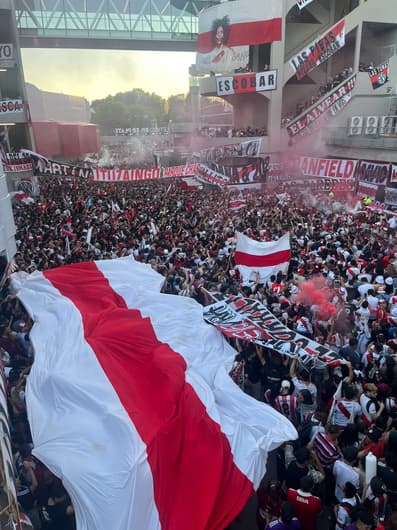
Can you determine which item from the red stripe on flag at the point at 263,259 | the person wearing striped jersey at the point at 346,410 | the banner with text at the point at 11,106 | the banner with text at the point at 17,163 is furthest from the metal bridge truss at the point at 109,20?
the person wearing striped jersey at the point at 346,410

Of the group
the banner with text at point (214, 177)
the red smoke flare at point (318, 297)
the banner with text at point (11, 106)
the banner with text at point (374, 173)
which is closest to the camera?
the red smoke flare at point (318, 297)

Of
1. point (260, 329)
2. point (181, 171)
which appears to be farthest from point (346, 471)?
point (181, 171)

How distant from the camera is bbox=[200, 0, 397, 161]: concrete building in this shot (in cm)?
2444

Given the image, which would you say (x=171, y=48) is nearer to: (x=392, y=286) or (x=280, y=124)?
(x=280, y=124)

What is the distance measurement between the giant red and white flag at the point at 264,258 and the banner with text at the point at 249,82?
19964 millimetres

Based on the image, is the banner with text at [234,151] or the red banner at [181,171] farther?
the banner with text at [234,151]

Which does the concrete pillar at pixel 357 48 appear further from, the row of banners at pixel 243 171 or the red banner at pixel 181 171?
the red banner at pixel 181 171

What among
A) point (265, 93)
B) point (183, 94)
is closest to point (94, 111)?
point (183, 94)

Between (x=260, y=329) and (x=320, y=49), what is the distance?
80.3ft

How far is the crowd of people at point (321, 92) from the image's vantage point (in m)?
26.9

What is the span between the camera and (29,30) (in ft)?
99.1

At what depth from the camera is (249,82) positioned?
84.8 ft

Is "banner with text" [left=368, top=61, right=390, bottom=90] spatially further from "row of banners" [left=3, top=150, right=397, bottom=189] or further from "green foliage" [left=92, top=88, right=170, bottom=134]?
"green foliage" [left=92, top=88, right=170, bottom=134]

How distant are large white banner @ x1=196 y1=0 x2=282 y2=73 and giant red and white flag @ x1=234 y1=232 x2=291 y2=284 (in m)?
21.7
